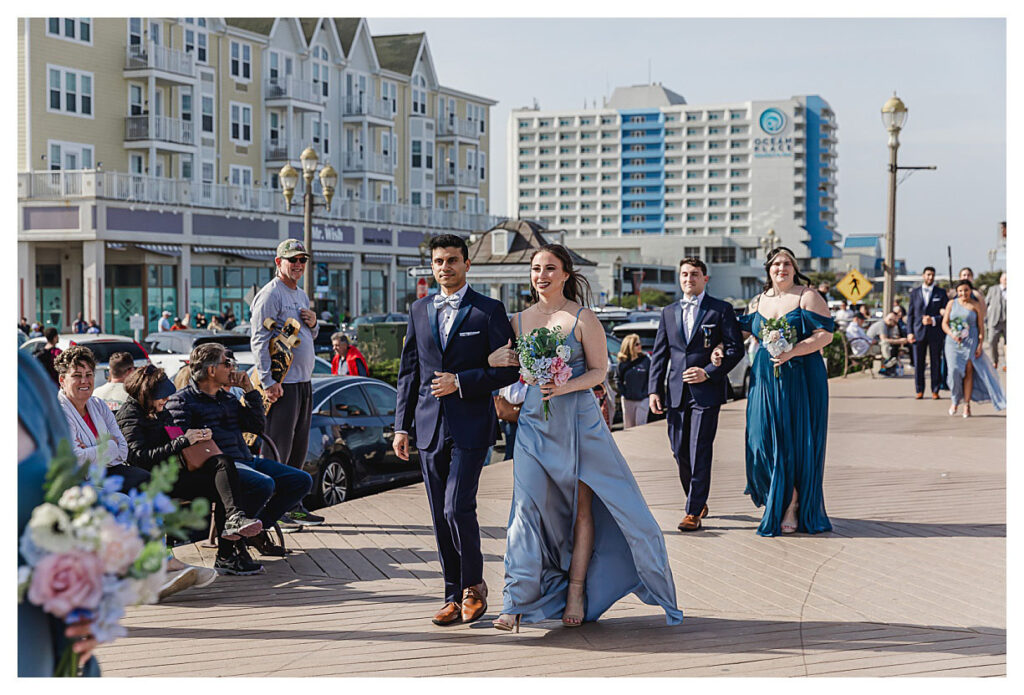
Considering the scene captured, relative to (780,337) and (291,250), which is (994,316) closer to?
(780,337)

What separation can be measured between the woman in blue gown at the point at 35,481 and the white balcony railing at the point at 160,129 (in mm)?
47503

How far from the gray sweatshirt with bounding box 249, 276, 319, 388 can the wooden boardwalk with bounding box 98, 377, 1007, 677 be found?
4.06ft

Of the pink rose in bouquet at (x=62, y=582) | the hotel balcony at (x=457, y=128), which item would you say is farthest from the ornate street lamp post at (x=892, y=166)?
the hotel balcony at (x=457, y=128)

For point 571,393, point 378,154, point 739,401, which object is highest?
point 378,154

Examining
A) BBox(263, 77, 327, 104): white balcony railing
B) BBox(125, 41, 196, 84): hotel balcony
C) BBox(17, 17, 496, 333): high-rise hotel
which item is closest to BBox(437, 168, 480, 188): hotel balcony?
BBox(17, 17, 496, 333): high-rise hotel

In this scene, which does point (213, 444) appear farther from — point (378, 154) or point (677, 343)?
point (378, 154)

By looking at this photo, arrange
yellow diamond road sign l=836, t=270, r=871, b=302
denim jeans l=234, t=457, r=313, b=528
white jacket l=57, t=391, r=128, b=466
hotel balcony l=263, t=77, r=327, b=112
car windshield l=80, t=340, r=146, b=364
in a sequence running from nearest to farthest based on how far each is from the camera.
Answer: white jacket l=57, t=391, r=128, b=466, denim jeans l=234, t=457, r=313, b=528, car windshield l=80, t=340, r=146, b=364, yellow diamond road sign l=836, t=270, r=871, b=302, hotel balcony l=263, t=77, r=327, b=112

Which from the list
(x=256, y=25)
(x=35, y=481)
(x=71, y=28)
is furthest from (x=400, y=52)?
(x=35, y=481)

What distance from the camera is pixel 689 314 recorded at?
31.0 ft

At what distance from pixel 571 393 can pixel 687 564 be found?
6.70ft

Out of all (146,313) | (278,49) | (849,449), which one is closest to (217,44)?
(278,49)

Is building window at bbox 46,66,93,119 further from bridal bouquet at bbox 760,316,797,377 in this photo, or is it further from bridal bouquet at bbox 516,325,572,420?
bridal bouquet at bbox 516,325,572,420

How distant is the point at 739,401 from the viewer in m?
22.2

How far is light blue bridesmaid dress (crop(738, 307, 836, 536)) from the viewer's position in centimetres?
903
